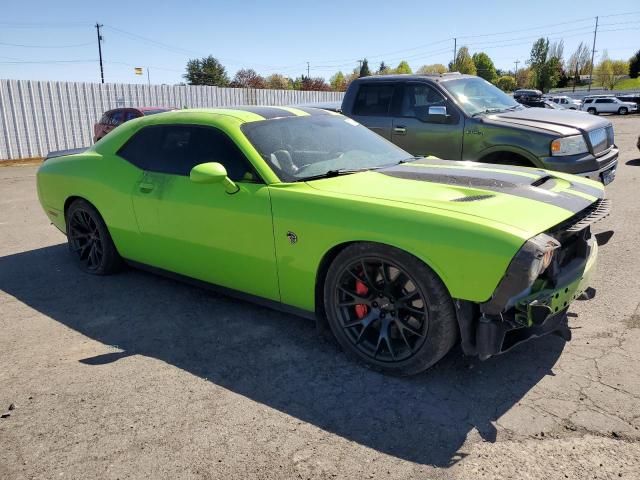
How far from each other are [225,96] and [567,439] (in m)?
22.0

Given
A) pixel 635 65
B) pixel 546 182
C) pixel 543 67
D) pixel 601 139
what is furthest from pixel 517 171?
pixel 635 65

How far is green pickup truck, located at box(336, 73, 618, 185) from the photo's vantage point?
6.02 meters

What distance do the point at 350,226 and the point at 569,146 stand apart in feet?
13.6

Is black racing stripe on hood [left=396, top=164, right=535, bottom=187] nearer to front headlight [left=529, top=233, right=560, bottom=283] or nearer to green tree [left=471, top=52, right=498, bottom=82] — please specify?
front headlight [left=529, top=233, right=560, bottom=283]

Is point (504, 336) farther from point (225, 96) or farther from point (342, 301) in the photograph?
point (225, 96)

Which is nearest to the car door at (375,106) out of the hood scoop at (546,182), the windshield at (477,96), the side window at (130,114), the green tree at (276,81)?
the windshield at (477,96)

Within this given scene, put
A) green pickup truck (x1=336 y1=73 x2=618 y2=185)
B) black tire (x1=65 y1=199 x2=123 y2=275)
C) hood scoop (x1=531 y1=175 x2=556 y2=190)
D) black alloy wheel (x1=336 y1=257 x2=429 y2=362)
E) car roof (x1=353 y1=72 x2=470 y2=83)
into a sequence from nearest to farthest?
black alloy wheel (x1=336 y1=257 x2=429 y2=362) < hood scoop (x1=531 y1=175 x2=556 y2=190) < black tire (x1=65 y1=199 x2=123 y2=275) < green pickup truck (x1=336 y1=73 x2=618 y2=185) < car roof (x1=353 y1=72 x2=470 y2=83)

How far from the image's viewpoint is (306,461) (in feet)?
7.89

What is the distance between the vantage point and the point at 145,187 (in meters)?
4.24

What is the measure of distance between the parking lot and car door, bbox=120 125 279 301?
16.0 inches

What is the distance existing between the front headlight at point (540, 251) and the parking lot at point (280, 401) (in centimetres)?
75

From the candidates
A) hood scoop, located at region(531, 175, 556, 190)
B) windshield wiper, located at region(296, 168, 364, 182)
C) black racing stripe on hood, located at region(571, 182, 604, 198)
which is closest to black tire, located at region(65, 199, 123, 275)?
windshield wiper, located at region(296, 168, 364, 182)

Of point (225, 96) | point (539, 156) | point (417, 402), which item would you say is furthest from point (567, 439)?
point (225, 96)

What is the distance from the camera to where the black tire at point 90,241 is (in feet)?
15.7
